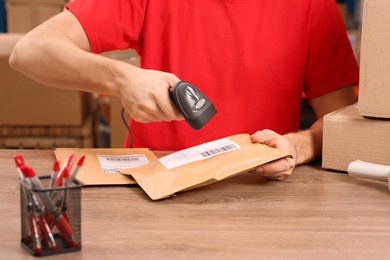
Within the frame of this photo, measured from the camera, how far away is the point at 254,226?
1.03 m

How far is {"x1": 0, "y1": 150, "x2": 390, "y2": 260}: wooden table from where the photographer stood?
93cm

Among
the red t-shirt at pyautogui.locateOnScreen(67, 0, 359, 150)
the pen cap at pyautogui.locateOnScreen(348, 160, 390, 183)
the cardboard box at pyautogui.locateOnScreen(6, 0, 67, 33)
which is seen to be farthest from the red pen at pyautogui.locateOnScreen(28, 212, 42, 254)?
the cardboard box at pyautogui.locateOnScreen(6, 0, 67, 33)

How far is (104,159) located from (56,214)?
44 cm

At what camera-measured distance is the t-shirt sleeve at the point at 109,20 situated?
1.53 meters

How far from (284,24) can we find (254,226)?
747 mm

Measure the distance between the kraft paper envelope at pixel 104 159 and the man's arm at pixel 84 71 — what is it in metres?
0.10

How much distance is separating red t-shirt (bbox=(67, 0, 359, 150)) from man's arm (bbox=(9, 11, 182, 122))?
0.48ft

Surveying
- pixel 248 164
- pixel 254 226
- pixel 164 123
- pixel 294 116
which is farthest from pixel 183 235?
pixel 294 116

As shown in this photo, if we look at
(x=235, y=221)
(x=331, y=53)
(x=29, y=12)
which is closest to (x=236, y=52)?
(x=331, y=53)

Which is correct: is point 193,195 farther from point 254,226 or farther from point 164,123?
point 164,123

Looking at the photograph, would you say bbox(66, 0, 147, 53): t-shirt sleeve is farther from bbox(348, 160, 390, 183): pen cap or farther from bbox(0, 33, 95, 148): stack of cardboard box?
bbox(0, 33, 95, 148): stack of cardboard box

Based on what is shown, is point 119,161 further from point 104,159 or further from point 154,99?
point 154,99

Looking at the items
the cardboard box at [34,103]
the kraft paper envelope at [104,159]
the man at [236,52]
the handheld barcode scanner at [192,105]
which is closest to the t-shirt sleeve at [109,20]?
the man at [236,52]

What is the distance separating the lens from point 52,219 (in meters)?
0.89
